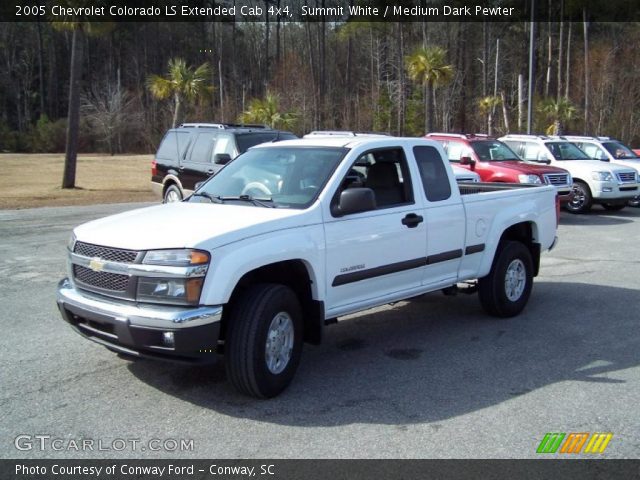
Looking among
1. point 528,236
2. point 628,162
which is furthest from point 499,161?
point 528,236

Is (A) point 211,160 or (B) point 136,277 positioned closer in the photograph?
(B) point 136,277

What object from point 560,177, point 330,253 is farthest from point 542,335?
point 560,177

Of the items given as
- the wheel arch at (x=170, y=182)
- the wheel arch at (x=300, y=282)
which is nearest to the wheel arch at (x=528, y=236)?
the wheel arch at (x=300, y=282)

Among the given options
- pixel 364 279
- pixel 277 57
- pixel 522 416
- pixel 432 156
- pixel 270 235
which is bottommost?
pixel 522 416

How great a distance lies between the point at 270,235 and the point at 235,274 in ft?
1.43

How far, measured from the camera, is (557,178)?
15.6 m

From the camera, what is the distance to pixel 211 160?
547 inches

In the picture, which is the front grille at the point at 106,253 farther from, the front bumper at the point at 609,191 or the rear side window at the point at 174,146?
the front bumper at the point at 609,191

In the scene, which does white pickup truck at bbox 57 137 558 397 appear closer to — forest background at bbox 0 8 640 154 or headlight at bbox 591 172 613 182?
headlight at bbox 591 172 613 182

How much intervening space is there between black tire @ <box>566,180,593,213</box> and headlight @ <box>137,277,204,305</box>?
586 inches

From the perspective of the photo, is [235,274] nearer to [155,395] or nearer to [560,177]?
[155,395]

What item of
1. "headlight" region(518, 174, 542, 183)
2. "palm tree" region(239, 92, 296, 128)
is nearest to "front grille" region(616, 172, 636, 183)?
"headlight" region(518, 174, 542, 183)

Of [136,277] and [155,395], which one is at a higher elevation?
[136,277]

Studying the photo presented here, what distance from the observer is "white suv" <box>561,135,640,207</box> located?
18984mm
